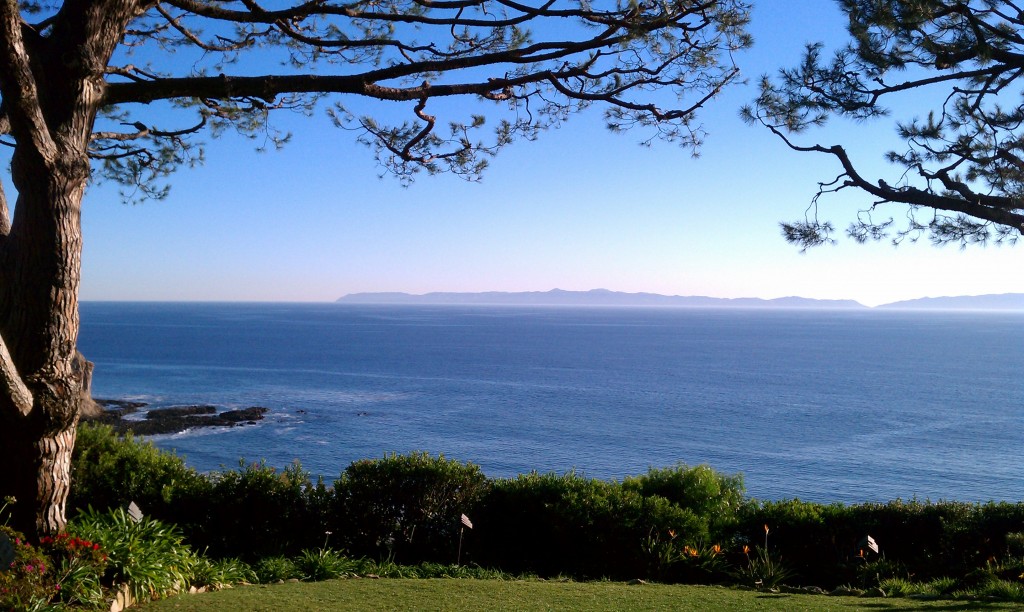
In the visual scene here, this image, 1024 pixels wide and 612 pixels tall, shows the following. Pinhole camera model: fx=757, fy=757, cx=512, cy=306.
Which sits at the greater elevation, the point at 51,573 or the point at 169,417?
the point at 51,573

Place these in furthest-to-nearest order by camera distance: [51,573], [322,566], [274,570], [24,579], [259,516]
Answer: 1. [259,516]
2. [322,566]
3. [274,570]
4. [51,573]
5. [24,579]

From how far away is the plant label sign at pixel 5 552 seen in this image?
486 centimetres

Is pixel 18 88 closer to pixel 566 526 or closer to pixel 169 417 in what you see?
pixel 566 526

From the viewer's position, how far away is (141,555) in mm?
6004

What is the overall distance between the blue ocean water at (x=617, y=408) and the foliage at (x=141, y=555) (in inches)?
862

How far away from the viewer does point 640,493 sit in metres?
8.97

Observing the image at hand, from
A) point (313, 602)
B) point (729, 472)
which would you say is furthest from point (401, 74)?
point (729, 472)

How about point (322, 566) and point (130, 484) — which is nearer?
point (322, 566)

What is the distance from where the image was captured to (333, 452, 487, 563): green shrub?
868 centimetres

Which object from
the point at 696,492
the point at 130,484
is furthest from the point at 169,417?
the point at 696,492

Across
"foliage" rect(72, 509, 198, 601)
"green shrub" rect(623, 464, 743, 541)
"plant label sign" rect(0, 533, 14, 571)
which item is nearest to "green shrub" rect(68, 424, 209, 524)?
"foliage" rect(72, 509, 198, 601)

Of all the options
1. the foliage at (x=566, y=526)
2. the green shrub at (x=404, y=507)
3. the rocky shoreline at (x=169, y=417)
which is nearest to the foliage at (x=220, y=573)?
the foliage at (x=566, y=526)

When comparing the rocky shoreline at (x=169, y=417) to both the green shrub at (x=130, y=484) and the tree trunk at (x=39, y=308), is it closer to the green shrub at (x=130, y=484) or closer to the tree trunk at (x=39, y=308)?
the green shrub at (x=130, y=484)

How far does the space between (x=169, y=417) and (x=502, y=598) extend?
40.0 m
